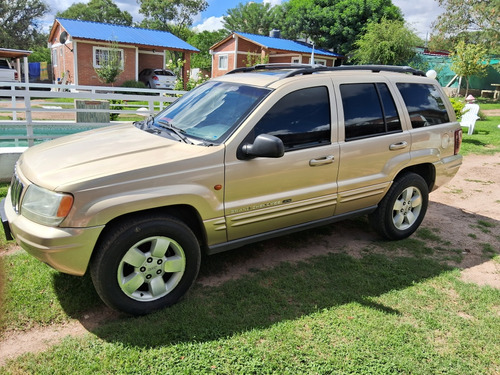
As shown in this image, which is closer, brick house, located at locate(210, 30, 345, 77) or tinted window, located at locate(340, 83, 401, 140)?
tinted window, located at locate(340, 83, 401, 140)

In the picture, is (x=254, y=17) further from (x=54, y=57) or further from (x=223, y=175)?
(x=223, y=175)

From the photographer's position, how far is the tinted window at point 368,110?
4227mm

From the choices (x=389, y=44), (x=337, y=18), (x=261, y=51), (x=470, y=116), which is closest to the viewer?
(x=470, y=116)

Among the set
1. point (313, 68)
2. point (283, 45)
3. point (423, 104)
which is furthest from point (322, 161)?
point (283, 45)

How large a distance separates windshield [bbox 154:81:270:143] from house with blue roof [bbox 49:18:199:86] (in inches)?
906

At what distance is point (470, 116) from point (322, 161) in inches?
431

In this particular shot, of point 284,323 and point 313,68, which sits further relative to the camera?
point 313,68

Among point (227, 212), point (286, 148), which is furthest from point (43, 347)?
point (286, 148)

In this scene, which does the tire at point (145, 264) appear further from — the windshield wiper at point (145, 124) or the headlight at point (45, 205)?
the windshield wiper at point (145, 124)

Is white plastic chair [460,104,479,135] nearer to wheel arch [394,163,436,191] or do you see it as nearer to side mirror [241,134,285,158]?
wheel arch [394,163,436,191]

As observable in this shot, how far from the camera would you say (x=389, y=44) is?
29203 mm

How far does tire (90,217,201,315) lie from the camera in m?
3.04

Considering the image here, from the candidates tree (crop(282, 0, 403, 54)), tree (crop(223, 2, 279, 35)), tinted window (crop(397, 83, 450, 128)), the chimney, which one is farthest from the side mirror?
tree (crop(223, 2, 279, 35))

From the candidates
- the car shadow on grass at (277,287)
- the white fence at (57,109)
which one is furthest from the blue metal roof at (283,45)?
the car shadow on grass at (277,287)
